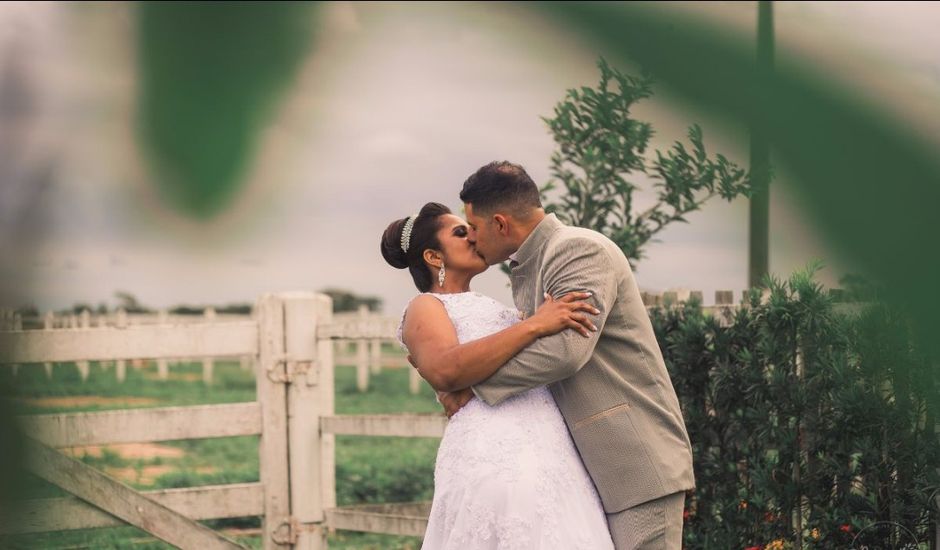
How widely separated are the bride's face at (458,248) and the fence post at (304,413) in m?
2.57

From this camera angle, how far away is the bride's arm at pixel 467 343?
239 centimetres

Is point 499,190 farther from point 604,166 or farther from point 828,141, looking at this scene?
point 604,166

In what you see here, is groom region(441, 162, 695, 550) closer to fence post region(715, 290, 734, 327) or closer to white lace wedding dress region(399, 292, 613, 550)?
white lace wedding dress region(399, 292, 613, 550)

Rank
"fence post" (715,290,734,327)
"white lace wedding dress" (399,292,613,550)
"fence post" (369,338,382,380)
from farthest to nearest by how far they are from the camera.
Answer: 1. "fence post" (369,338,382,380)
2. "fence post" (715,290,734,327)
3. "white lace wedding dress" (399,292,613,550)

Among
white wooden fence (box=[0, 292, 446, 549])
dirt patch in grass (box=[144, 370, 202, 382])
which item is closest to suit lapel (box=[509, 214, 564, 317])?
white wooden fence (box=[0, 292, 446, 549])

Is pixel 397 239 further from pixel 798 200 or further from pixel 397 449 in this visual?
pixel 397 449

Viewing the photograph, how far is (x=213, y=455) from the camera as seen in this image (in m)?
11.3

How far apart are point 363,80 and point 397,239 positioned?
104 cm

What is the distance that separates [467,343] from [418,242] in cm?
38

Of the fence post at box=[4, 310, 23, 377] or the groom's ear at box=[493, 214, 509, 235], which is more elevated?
the groom's ear at box=[493, 214, 509, 235]

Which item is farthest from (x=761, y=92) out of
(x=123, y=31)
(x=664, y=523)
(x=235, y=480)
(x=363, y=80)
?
(x=235, y=480)

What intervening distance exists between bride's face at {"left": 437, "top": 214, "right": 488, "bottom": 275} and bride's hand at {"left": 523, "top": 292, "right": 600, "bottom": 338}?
39cm

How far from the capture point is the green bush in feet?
11.5

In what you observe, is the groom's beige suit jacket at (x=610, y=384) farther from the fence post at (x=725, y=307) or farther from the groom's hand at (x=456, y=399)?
the fence post at (x=725, y=307)
